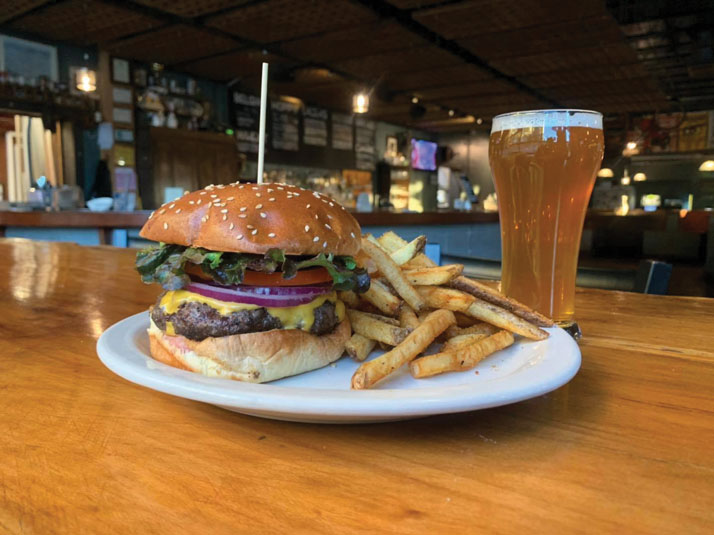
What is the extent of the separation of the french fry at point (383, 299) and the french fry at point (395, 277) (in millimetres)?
19

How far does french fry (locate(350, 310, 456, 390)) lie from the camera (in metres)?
0.79

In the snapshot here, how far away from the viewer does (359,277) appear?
1085 mm

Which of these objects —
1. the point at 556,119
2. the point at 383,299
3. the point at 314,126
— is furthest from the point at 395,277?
the point at 314,126

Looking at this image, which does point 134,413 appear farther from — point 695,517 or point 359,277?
point 695,517

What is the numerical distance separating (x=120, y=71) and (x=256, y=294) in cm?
880

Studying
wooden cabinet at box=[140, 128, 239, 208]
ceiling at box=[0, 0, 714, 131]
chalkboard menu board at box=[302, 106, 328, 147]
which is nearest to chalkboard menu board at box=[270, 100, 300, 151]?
chalkboard menu board at box=[302, 106, 328, 147]

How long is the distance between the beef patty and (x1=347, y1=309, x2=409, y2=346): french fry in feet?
0.34

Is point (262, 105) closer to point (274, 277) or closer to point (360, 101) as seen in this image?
point (274, 277)

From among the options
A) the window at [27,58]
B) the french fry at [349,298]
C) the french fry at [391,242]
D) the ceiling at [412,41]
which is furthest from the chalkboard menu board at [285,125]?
the french fry at [349,298]

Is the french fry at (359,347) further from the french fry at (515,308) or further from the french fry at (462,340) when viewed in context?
the french fry at (515,308)

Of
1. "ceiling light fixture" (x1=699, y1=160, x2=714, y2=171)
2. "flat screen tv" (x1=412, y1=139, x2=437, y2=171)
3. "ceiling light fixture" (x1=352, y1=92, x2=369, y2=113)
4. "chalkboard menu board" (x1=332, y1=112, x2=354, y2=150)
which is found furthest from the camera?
"flat screen tv" (x1=412, y1=139, x2=437, y2=171)

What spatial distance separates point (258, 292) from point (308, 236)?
0.47 feet

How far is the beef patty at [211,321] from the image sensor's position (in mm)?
968

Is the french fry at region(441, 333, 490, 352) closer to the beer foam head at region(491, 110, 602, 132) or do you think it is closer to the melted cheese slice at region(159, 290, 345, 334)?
the melted cheese slice at region(159, 290, 345, 334)
